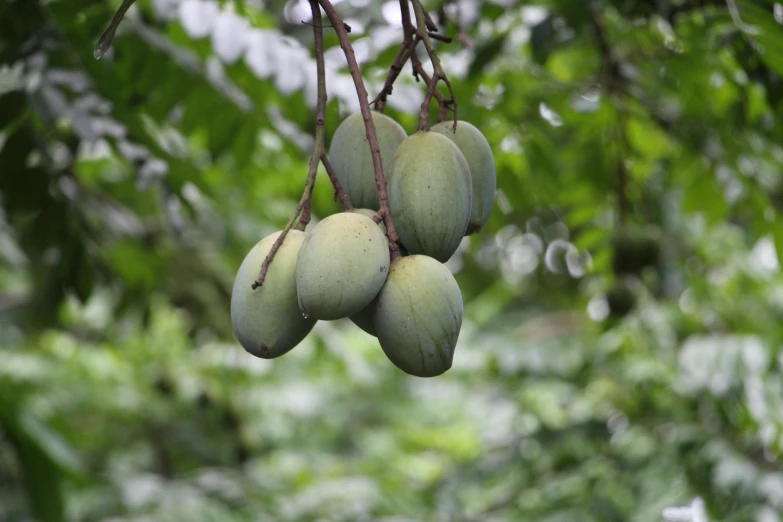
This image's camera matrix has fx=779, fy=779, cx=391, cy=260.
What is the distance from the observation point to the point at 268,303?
36.4 inches

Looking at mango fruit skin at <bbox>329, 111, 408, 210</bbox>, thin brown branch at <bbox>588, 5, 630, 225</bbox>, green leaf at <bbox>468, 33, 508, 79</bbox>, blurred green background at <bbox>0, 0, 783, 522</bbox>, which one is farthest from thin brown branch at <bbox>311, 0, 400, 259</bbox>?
thin brown branch at <bbox>588, 5, 630, 225</bbox>

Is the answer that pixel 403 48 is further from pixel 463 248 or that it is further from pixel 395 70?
pixel 463 248

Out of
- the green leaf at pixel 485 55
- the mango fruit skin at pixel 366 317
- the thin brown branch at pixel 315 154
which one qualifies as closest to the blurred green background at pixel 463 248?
the green leaf at pixel 485 55

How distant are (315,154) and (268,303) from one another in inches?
7.3

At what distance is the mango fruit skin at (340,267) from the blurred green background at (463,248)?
2.72 feet

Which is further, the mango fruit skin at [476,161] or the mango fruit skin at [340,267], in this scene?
the mango fruit skin at [476,161]

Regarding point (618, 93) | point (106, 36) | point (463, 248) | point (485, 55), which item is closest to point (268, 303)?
point (106, 36)

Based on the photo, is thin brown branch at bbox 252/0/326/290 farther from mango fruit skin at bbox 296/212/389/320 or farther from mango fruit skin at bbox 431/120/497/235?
mango fruit skin at bbox 431/120/497/235

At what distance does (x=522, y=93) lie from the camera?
2564mm

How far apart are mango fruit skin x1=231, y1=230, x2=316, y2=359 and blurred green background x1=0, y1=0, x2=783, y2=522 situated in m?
0.84

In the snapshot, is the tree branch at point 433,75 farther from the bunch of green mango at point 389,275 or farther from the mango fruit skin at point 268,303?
the mango fruit skin at point 268,303

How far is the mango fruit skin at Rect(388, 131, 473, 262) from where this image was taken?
95 cm

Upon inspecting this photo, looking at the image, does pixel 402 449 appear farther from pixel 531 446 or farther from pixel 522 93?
pixel 522 93

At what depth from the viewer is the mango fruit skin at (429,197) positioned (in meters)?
0.95
